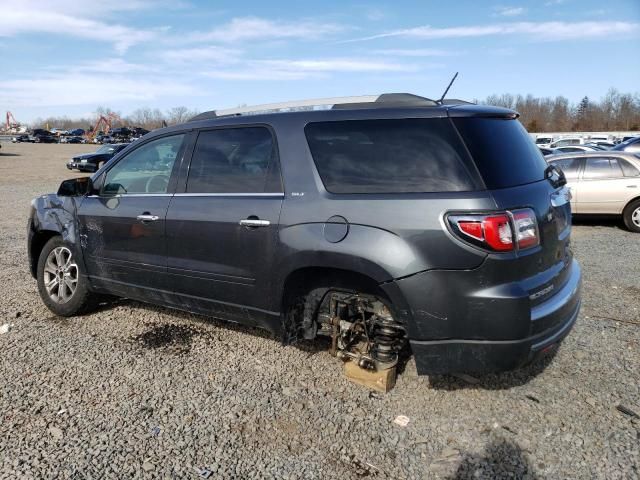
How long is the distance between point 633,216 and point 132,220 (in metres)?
9.48

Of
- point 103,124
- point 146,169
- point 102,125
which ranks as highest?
point 103,124

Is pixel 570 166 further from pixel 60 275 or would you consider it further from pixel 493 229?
pixel 60 275

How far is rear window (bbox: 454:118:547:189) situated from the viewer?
2.78 meters

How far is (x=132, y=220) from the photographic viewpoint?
415 centimetres

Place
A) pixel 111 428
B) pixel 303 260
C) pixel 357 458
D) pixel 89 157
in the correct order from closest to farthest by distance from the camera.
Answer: pixel 357 458 → pixel 111 428 → pixel 303 260 → pixel 89 157

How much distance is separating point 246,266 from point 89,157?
24452 mm

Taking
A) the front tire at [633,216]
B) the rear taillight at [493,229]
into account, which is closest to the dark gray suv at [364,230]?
the rear taillight at [493,229]

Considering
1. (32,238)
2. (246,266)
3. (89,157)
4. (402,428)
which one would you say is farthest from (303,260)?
(89,157)

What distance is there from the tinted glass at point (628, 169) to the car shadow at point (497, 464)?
354 inches

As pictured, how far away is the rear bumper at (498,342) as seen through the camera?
271 cm

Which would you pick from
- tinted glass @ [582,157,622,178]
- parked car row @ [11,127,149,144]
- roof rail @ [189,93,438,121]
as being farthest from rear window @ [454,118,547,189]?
parked car row @ [11,127,149,144]

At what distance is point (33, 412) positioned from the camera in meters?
3.15

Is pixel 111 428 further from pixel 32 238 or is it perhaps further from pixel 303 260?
pixel 32 238

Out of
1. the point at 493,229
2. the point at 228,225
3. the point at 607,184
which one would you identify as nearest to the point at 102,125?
the point at 607,184
